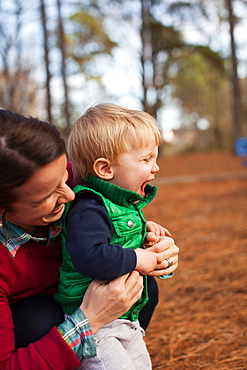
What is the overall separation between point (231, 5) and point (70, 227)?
1355cm

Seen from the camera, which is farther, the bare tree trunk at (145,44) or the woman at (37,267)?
the bare tree trunk at (145,44)

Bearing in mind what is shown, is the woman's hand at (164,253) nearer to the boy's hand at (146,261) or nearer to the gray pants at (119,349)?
the boy's hand at (146,261)

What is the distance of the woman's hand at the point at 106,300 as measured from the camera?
4.22ft

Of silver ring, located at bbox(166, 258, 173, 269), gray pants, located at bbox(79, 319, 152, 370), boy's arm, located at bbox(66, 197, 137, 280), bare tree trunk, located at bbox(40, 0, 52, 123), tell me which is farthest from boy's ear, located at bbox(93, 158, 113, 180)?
bare tree trunk, located at bbox(40, 0, 52, 123)

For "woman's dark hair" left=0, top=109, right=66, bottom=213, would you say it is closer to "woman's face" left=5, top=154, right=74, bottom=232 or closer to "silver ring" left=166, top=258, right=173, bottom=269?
"woman's face" left=5, top=154, right=74, bottom=232

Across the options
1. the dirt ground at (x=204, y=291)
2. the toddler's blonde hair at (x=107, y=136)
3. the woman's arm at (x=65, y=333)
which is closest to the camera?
the woman's arm at (x=65, y=333)

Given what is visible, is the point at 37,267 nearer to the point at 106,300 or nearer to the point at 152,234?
the point at 106,300

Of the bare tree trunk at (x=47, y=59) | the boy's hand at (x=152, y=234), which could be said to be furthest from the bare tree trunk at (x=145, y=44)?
the boy's hand at (x=152, y=234)

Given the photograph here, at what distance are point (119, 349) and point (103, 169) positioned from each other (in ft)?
2.08

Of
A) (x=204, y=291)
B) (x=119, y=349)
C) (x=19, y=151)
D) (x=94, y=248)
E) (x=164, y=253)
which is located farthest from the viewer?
(x=204, y=291)

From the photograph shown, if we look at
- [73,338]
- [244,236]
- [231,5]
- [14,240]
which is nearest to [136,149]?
[14,240]

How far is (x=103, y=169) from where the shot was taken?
1474 millimetres

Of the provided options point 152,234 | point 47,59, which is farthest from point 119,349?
point 47,59

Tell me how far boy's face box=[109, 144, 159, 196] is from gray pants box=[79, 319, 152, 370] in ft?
1.65
